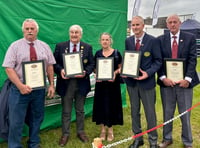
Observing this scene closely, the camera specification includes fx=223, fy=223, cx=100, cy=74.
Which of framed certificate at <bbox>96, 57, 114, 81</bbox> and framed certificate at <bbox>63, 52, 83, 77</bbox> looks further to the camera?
framed certificate at <bbox>96, 57, 114, 81</bbox>

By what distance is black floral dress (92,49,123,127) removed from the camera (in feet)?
11.3

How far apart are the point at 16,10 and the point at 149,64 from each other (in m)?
2.17

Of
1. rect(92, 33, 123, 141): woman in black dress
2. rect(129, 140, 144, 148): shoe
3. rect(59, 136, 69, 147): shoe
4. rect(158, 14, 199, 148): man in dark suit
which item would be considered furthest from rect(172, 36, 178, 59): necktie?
rect(59, 136, 69, 147): shoe

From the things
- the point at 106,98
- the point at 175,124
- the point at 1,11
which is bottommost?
the point at 175,124

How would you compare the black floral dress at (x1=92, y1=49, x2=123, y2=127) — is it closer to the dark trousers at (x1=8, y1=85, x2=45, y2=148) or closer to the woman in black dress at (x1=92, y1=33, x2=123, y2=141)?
the woman in black dress at (x1=92, y1=33, x2=123, y2=141)

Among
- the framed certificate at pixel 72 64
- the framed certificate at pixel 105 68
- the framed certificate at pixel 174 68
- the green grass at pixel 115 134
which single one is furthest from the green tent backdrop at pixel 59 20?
the framed certificate at pixel 174 68

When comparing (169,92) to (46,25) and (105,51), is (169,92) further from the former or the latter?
(46,25)

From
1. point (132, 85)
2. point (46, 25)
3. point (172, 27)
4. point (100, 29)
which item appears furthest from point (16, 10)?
point (172, 27)

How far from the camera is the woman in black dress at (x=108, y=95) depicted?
11.1 feet

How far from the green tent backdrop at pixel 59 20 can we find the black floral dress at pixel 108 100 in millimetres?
1009

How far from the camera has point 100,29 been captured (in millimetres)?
4703

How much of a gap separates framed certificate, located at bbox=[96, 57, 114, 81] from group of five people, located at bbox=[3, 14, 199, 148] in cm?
9

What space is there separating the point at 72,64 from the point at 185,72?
1581mm

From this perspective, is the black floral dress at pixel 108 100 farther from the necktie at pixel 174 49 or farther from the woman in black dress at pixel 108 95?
the necktie at pixel 174 49
